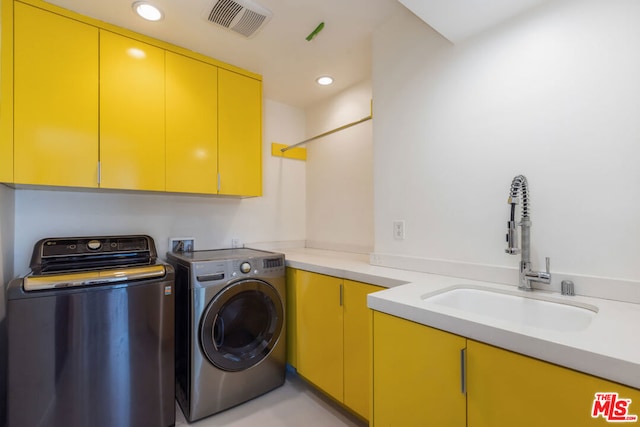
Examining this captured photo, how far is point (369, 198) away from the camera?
97.5 inches

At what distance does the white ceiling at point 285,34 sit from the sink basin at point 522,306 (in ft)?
5.34

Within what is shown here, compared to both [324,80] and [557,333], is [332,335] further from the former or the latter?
[324,80]

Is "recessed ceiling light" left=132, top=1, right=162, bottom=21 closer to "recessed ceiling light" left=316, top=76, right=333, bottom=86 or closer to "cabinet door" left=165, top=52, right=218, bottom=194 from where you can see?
"cabinet door" left=165, top=52, right=218, bottom=194

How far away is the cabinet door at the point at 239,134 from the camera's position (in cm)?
226

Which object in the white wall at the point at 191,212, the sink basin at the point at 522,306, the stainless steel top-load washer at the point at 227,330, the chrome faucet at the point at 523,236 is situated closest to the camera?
the sink basin at the point at 522,306

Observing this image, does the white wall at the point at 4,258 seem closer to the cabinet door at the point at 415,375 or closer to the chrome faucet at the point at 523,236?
the cabinet door at the point at 415,375

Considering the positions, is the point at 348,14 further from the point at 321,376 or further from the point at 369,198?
the point at 321,376

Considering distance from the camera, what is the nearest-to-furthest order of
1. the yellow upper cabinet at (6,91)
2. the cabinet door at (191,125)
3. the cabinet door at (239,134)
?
1. the yellow upper cabinet at (6,91)
2. the cabinet door at (191,125)
3. the cabinet door at (239,134)

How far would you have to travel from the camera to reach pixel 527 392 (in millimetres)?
791

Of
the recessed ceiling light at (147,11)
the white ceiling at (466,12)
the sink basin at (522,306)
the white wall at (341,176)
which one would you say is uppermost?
the recessed ceiling light at (147,11)

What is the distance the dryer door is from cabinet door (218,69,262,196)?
0.81m

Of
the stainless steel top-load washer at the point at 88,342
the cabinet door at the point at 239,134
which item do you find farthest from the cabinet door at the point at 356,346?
the cabinet door at the point at 239,134

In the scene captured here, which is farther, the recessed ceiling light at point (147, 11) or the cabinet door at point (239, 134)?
the cabinet door at point (239, 134)

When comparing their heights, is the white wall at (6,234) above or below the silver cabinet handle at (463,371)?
above
